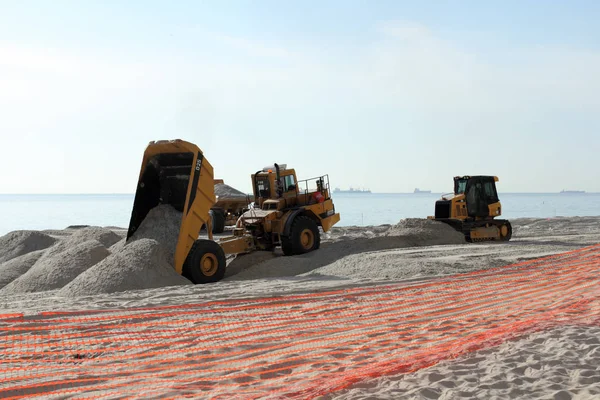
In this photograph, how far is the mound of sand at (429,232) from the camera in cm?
1686

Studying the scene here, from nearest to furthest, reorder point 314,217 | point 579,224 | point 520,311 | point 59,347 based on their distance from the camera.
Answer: point 59,347
point 520,311
point 314,217
point 579,224

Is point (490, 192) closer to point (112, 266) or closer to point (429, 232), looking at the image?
point (429, 232)

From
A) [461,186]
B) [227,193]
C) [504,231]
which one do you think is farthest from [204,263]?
[227,193]

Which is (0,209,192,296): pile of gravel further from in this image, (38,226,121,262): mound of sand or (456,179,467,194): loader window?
(456,179,467,194): loader window

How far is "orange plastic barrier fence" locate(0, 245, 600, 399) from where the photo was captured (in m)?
5.56

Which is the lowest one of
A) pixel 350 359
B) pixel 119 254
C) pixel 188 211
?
pixel 350 359

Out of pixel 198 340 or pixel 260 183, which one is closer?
pixel 198 340

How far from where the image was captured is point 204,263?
1212 centimetres

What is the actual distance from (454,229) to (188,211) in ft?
28.8

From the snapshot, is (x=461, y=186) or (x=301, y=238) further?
(x=461, y=186)

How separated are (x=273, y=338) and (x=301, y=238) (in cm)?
769

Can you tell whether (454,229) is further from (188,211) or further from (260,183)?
(188,211)

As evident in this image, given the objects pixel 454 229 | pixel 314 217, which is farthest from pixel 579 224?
pixel 314 217

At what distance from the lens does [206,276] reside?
476 inches
